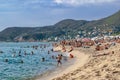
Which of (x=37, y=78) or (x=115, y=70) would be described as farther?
(x=37, y=78)

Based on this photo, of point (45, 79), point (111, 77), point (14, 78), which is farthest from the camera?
point (14, 78)

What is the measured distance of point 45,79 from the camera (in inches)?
942

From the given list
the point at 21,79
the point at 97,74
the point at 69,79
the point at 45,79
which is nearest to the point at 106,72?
the point at 97,74

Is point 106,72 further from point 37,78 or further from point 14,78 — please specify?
point 14,78

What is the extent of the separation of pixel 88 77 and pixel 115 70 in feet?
5.22

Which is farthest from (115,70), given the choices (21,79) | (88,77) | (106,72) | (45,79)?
(21,79)

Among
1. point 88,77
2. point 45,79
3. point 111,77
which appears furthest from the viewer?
point 45,79

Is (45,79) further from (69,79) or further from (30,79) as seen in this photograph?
(69,79)

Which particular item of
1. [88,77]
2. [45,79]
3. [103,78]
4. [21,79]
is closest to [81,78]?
[88,77]

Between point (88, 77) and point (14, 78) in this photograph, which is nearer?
point (88, 77)

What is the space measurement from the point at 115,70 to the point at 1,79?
1197 cm

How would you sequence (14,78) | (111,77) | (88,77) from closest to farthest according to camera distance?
(111,77), (88,77), (14,78)

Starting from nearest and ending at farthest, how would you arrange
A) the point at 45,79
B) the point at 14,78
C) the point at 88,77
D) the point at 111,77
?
1. the point at 111,77
2. the point at 88,77
3. the point at 45,79
4. the point at 14,78

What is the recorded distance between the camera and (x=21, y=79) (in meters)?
25.0
